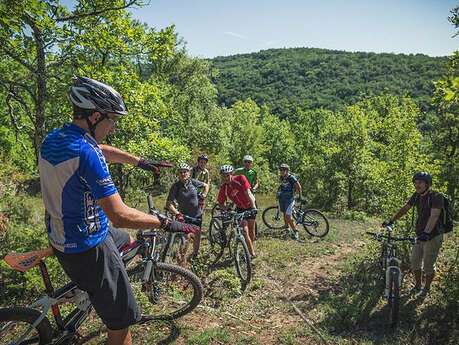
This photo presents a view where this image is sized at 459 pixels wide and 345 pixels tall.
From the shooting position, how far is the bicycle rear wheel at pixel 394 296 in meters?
6.88

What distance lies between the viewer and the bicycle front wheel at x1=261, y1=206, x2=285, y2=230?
14.7 metres

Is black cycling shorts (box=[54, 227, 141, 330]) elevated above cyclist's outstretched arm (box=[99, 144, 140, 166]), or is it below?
below

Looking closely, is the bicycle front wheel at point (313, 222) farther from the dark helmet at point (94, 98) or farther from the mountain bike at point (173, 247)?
the dark helmet at point (94, 98)

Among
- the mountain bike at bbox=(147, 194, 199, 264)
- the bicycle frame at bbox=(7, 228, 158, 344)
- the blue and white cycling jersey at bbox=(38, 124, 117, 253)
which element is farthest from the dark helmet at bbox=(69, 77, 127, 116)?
the mountain bike at bbox=(147, 194, 199, 264)

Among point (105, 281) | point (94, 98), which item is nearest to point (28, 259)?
point (105, 281)

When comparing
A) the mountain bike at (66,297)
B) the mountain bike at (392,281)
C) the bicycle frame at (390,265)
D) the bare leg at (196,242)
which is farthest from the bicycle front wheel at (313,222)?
the mountain bike at (66,297)

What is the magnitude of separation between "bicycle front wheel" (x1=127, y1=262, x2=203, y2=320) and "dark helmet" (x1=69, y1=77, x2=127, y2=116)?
2766 millimetres

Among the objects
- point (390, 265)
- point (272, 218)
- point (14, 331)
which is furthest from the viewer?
point (272, 218)

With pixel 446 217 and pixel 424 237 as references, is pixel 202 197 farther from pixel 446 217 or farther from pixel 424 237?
pixel 446 217

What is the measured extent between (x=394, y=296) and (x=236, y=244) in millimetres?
3312

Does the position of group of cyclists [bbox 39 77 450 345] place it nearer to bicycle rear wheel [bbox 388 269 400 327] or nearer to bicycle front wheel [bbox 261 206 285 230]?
bicycle rear wheel [bbox 388 269 400 327]

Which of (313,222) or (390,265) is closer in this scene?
(390,265)

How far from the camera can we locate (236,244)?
838 cm

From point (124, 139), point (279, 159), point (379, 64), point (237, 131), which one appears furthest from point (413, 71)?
point (124, 139)
